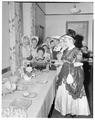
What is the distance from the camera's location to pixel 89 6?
4.61 meters

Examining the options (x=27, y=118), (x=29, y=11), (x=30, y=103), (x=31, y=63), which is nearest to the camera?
(x=27, y=118)

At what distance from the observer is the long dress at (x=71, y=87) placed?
1.81 metres

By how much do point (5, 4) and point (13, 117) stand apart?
1313 mm

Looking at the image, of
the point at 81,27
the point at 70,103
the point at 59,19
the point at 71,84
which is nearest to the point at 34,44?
the point at 71,84

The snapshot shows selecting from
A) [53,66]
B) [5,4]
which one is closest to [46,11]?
[53,66]

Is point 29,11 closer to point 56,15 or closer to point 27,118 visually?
point 56,15

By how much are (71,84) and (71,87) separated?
0.10ft

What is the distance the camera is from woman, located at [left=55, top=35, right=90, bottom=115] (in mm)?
1794

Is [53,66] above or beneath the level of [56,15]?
beneath

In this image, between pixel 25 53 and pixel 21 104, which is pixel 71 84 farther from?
pixel 21 104

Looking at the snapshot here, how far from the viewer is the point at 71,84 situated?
1.85 metres

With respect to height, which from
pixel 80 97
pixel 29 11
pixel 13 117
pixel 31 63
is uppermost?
pixel 29 11

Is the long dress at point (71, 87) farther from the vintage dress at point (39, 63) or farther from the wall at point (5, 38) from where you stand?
the wall at point (5, 38)

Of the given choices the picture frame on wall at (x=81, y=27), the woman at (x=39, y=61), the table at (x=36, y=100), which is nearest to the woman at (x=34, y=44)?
the woman at (x=39, y=61)
